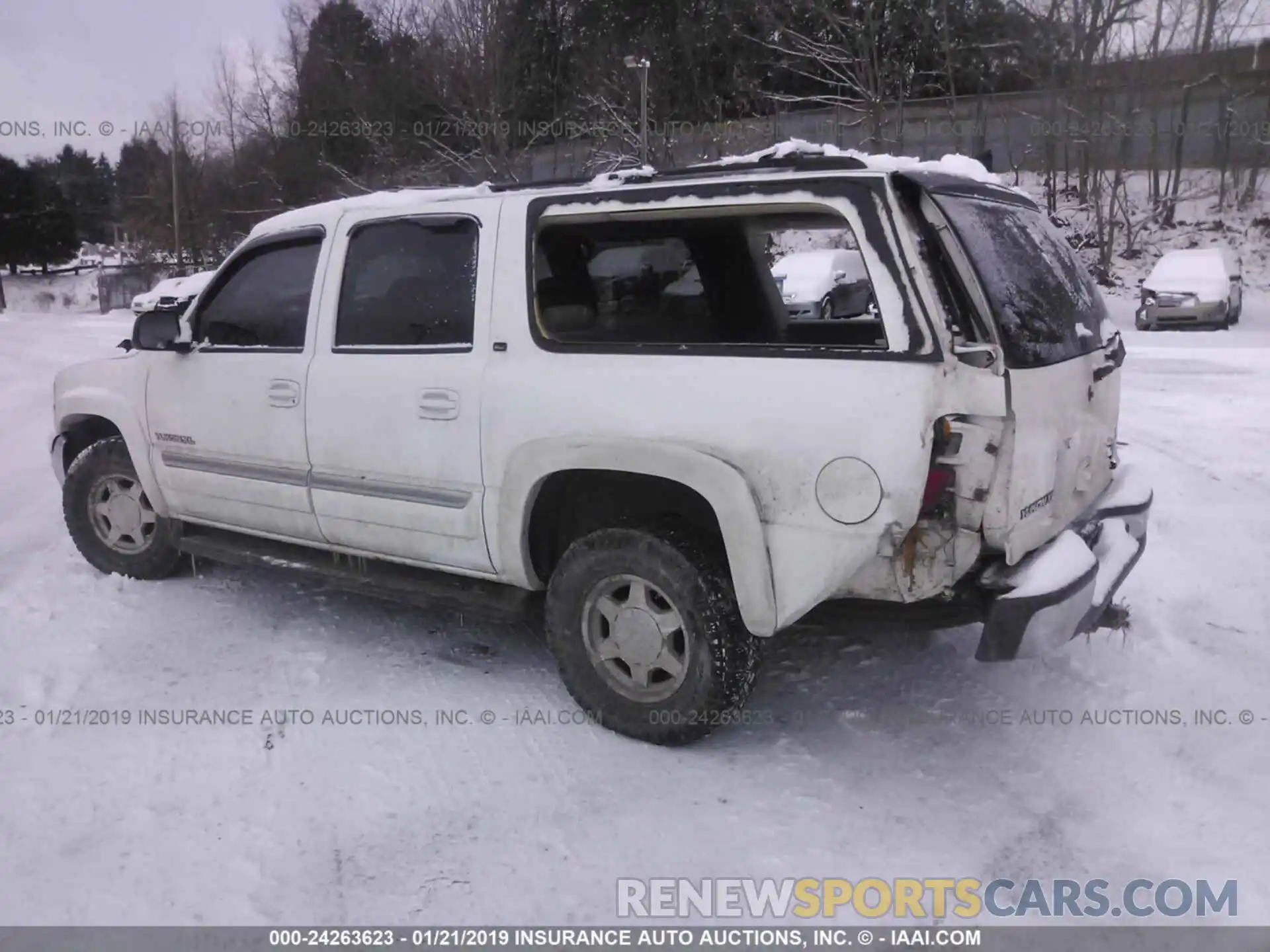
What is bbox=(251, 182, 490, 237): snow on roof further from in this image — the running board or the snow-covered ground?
the snow-covered ground

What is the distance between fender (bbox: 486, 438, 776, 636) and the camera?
→ 10.6 ft

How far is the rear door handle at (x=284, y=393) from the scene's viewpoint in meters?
4.33

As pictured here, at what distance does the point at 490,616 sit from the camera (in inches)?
160

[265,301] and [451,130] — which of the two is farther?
[451,130]

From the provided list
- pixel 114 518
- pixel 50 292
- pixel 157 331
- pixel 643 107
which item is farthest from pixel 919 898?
pixel 50 292

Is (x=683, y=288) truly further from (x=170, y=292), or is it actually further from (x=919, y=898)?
(x=170, y=292)

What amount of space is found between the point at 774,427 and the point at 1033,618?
3.24 feet

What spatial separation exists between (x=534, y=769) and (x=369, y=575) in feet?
4.18

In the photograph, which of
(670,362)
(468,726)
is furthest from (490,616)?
(670,362)

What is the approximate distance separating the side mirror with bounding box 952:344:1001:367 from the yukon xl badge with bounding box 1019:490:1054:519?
1.62 feet

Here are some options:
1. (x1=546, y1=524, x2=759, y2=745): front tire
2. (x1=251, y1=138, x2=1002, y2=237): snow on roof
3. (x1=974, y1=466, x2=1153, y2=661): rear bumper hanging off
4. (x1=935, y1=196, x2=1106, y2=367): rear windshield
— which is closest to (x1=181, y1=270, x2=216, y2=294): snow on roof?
(x1=251, y1=138, x2=1002, y2=237): snow on roof

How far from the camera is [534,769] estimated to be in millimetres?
3576

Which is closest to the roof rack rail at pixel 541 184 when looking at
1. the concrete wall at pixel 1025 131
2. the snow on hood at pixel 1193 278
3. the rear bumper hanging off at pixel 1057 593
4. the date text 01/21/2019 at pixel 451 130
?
the rear bumper hanging off at pixel 1057 593

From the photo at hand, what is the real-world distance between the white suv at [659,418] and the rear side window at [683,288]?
0.02 metres
